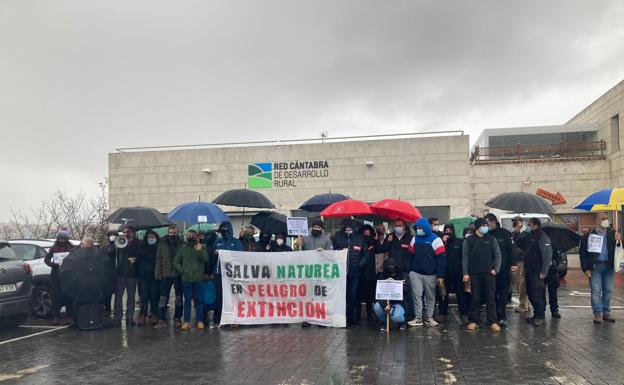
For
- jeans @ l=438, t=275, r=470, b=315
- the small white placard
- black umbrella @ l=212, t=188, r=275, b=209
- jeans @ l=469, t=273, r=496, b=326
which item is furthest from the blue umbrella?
the small white placard

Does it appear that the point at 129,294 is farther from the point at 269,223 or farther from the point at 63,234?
the point at 269,223

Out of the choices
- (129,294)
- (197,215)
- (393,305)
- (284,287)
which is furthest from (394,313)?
(129,294)

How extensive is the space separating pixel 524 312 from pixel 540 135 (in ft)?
62.8

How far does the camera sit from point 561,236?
428 inches

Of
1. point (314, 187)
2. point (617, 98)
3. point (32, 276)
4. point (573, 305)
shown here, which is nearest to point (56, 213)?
point (314, 187)

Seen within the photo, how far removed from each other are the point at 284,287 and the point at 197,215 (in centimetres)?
226

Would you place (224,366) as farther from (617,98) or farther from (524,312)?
(617,98)

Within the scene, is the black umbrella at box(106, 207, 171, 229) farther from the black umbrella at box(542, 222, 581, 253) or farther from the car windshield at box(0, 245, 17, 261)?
the black umbrella at box(542, 222, 581, 253)

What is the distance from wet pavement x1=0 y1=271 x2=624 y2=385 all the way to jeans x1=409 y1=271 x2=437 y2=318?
0.42 meters

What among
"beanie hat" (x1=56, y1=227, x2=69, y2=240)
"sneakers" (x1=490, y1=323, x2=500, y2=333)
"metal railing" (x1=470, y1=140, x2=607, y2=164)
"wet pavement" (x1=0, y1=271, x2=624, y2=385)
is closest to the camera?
"wet pavement" (x1=0, y1=271, x2=624, y2=385)

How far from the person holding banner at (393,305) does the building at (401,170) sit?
48.5 ft

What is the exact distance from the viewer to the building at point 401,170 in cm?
2341

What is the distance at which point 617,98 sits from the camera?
75.5 ft

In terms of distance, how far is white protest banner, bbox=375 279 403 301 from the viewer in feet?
29.8
